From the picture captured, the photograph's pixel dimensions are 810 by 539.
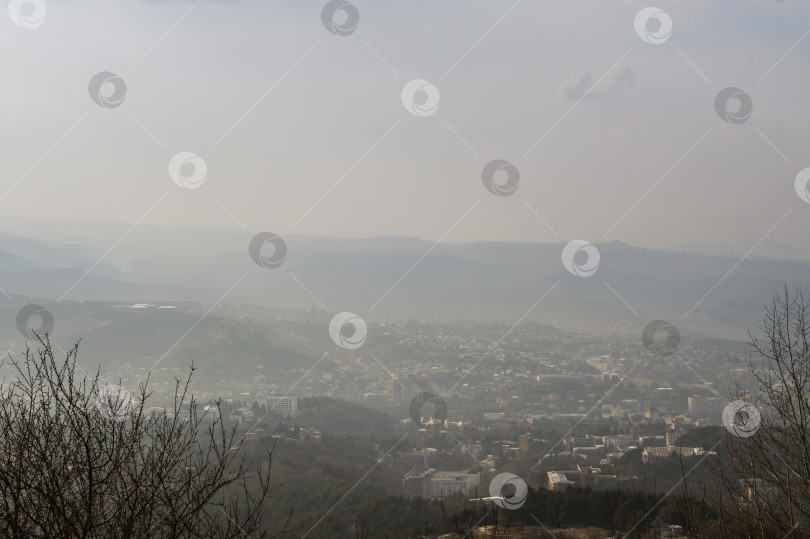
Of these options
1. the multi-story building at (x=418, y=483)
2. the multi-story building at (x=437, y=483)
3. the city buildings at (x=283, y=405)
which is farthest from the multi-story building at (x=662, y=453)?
the city buildings at (x=283, y=405)

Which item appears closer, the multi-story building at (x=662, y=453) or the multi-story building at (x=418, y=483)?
the multi-story building at (x=662, y=453)

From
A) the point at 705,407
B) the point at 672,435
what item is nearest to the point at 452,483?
the point at 672,435

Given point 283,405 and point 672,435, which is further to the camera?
point 283,405

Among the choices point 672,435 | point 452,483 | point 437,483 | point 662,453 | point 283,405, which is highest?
point 283,405

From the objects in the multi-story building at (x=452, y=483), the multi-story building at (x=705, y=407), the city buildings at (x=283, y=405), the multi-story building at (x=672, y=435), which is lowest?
the multi-story building at (x=452, y=483)

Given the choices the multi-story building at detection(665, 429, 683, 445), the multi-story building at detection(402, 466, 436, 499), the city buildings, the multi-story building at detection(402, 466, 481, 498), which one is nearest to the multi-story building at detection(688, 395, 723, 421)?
the multi-story building at detection(665, 429, 683, 445)

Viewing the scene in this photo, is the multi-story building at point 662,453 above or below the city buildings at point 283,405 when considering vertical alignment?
below

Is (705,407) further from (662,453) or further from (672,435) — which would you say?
(662,453)

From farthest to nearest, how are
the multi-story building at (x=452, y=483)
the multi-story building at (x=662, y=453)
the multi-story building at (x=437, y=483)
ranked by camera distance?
the multi-story building at (x=437, y=483), the multi-story building at (x=452, y=483), the multi-story building at (x=662, y=453)

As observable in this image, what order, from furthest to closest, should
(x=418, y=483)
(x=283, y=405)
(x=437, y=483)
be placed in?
(x=283, y=405) → (x=418, y=483) → (x=437, y=483)

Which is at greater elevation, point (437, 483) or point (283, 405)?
point (283, 405)

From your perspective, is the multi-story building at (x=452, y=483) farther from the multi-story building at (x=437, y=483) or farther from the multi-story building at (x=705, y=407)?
the multi-story building at (x=705, y=407)

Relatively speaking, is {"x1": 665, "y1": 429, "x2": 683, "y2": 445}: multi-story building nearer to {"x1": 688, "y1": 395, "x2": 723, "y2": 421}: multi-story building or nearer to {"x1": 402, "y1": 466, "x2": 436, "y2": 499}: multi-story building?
{"x1": 688, "y1": 395, "x2": 723, "y2": 421}: multi-story building
